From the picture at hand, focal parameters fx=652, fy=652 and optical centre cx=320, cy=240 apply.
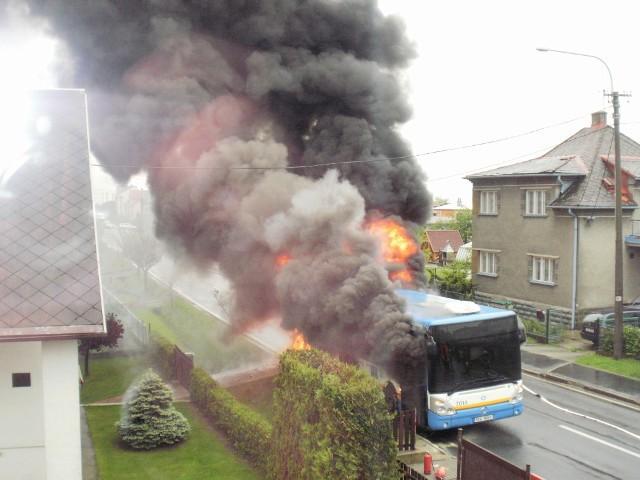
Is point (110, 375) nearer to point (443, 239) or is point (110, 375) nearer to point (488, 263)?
point (488, 263)

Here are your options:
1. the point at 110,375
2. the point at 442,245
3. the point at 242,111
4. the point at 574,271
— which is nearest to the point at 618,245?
the point at 574,271

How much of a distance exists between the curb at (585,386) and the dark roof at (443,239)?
35912 millimetres

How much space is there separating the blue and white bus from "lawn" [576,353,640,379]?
7133 millimetres

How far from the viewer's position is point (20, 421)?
873cm

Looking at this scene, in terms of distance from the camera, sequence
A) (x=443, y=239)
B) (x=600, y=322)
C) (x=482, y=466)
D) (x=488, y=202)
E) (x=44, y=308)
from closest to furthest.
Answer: (x=44, y=308)
(x=482, y=466)
(x=600, y=322)
(x=488, y=202)
(x=443, y=239)

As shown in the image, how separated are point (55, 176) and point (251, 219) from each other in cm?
619

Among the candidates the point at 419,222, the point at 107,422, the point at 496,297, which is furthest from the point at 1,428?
the point at 496,297

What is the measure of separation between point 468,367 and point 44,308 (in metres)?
7.30

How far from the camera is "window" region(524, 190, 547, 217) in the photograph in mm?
25734

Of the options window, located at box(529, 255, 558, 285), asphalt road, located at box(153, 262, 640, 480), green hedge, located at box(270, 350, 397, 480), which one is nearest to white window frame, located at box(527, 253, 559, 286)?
window, located at box(529, 255, 558, 285)

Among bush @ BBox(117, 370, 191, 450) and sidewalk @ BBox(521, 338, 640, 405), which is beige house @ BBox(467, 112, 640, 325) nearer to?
sidewalk @ BBox(521, 338, 640, 405)

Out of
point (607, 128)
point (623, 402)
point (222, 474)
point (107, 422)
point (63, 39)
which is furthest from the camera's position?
point (607, 128)

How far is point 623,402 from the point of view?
613 inches

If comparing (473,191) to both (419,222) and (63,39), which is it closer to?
(419,222)
